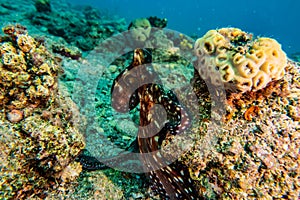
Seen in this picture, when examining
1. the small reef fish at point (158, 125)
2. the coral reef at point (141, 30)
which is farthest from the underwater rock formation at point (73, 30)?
the small reef fish at point (158, 125)

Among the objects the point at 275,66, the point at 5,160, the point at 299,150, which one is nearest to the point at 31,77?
the point at 5,160

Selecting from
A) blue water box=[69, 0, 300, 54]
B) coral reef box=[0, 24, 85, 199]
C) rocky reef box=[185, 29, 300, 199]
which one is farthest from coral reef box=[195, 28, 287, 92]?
blue water box=[69, 0, 300, 54]

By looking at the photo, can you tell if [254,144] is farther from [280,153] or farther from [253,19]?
[253,19]

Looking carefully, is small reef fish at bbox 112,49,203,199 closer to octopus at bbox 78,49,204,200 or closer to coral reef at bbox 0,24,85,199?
octopus at bbox 78,49,204,200

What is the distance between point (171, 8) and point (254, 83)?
96.9 metres

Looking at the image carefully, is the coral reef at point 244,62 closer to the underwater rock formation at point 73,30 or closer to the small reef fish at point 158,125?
the small reef fish at point 158,125

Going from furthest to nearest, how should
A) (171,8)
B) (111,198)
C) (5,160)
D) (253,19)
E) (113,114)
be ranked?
(171,8) → (253,19) → (113,114) → (111,198) → (5,160)

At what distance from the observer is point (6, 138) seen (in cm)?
186

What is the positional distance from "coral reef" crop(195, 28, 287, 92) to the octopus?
60 cm

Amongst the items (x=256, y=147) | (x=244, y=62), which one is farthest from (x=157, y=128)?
(x=244, y=62)

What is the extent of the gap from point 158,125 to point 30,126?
1.45 m

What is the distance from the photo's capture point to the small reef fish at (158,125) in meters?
2.12

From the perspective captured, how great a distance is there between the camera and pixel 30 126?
78.5 inches

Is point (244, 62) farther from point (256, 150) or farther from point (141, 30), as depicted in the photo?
point (141, 30)
